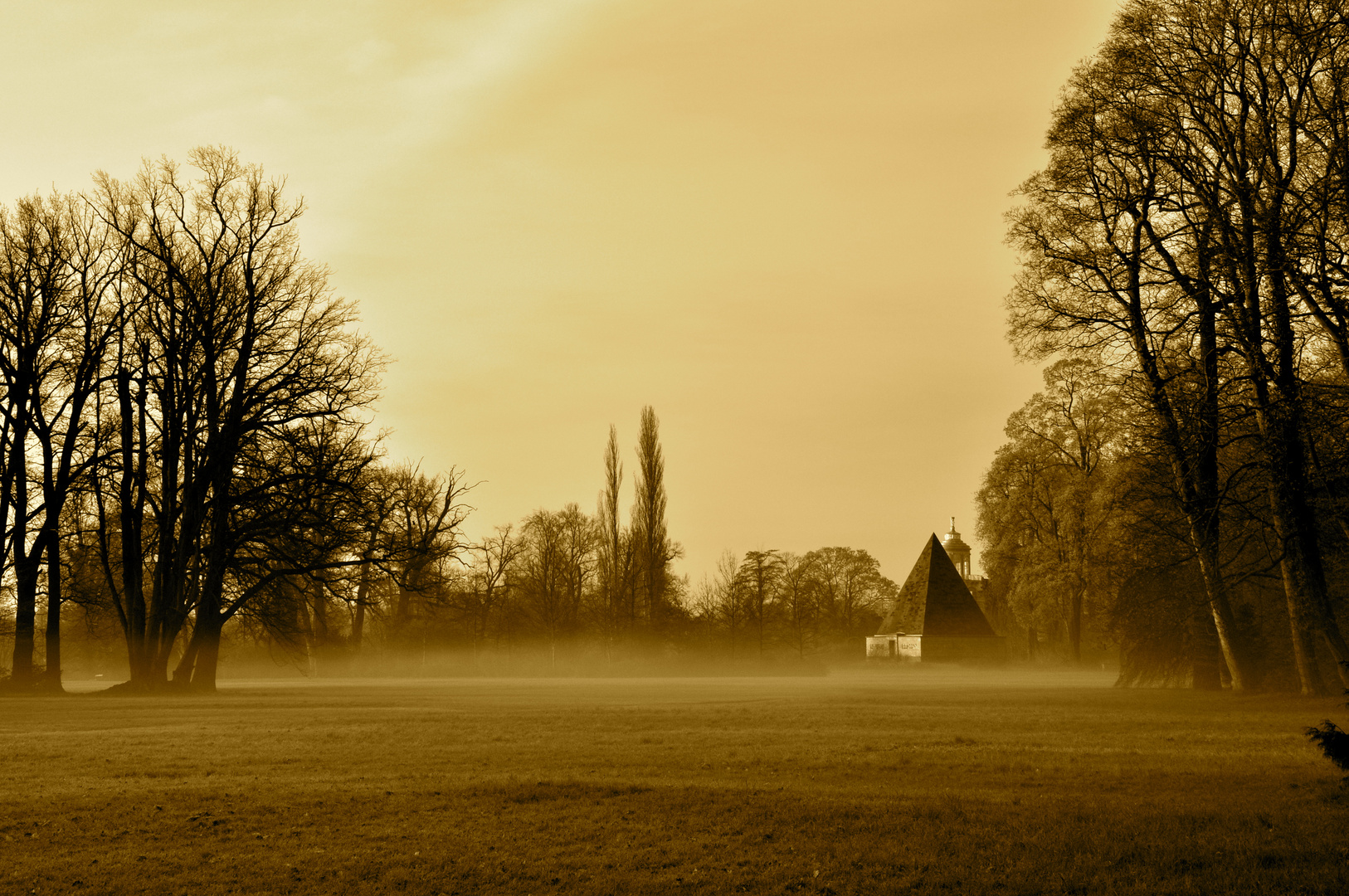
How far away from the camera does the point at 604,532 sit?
7119cm

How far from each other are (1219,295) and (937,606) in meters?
54.5

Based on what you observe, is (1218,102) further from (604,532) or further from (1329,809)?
(604,532)

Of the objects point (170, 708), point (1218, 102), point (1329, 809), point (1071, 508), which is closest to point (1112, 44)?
point (1218, 102)

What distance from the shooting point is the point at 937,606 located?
74.9 meters

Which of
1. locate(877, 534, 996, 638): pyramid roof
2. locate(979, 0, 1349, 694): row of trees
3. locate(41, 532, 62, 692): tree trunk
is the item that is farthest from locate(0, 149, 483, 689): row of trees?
locate(877, 534, 996, 638): pyramid roof

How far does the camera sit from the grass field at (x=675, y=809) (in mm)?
8398

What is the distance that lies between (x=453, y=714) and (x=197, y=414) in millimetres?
16195

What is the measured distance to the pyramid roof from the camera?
74.1 metres

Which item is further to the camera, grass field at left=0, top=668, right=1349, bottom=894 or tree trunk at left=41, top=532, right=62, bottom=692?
tree trunk at left=41, top=532, right=62, bottom=692

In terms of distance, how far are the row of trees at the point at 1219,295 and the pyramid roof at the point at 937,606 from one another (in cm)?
4166

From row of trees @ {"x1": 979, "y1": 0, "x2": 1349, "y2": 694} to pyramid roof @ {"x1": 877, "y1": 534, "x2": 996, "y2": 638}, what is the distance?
41664 mm

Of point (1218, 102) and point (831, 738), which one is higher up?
point (1218, 102)

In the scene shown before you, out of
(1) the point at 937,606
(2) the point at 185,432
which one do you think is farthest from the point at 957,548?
(2) the point at 185,432

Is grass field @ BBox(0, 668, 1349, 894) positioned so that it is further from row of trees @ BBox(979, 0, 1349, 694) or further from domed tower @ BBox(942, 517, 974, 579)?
domed tower @ BBox(942, 517, 974, 579)
